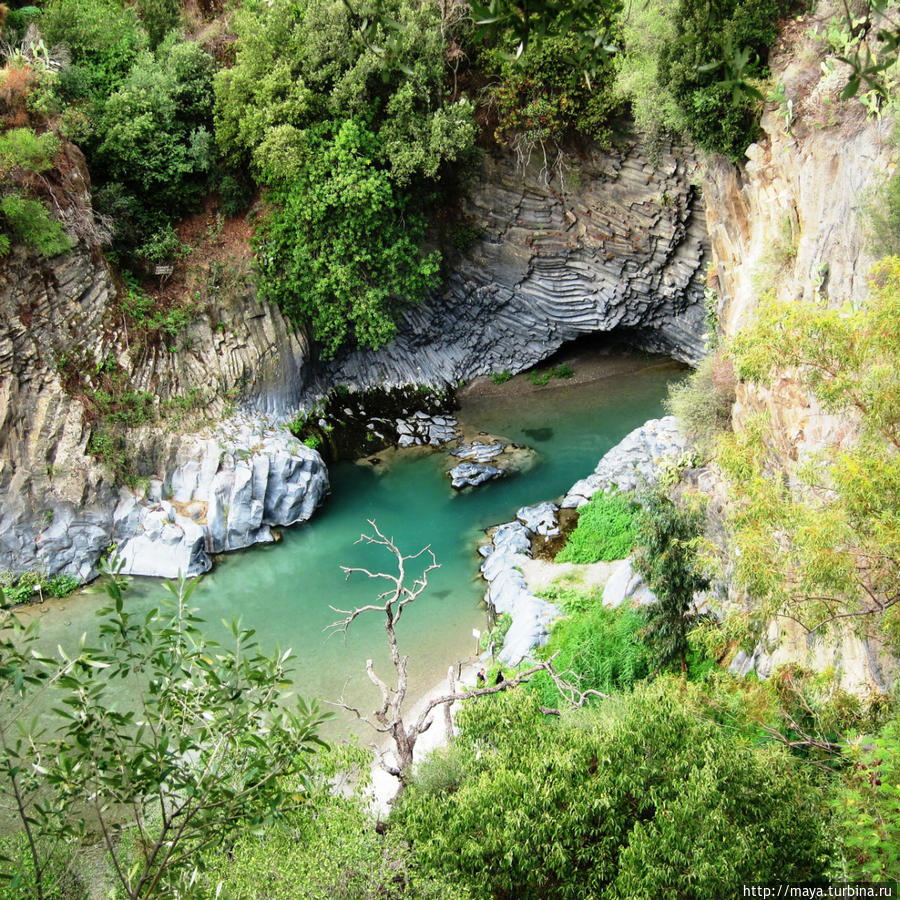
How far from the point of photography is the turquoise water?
1301cm

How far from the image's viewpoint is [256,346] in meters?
17.4

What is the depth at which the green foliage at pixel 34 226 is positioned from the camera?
556 inches

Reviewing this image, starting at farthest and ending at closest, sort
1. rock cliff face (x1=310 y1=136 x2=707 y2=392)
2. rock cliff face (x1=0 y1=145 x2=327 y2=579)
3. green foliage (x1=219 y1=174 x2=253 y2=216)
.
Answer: rock cliff face (x1=310 y1=136 x2=707 y2=392)
green foliage (x1=219 y1=174 x2=253 y2=216)
rock cliff face (x1=0 y1=145 x2=327 y2=579)

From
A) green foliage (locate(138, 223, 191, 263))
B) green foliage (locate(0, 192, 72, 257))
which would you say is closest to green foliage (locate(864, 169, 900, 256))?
green foliage (locate(138, 223, 191, 263))

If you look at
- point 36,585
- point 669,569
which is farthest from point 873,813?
point 36,585

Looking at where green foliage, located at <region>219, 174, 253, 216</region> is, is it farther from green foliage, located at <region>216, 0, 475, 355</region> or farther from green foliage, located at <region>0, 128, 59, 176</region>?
green foliage, located at <region>0, 128, 59, 176</region>

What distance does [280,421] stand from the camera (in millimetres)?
17766

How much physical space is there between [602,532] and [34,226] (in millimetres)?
11617

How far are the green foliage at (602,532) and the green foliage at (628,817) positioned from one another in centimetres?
732

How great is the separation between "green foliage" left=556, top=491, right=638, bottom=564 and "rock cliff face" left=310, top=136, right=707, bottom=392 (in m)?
6.09

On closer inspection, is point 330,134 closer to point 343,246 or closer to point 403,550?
point 343,246

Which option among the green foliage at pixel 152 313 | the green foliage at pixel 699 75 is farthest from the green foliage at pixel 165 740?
the green foliage at pixel 152 313

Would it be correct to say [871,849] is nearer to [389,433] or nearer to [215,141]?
[389,433]

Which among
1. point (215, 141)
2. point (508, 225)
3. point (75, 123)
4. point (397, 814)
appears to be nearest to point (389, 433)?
point (508, 225)
